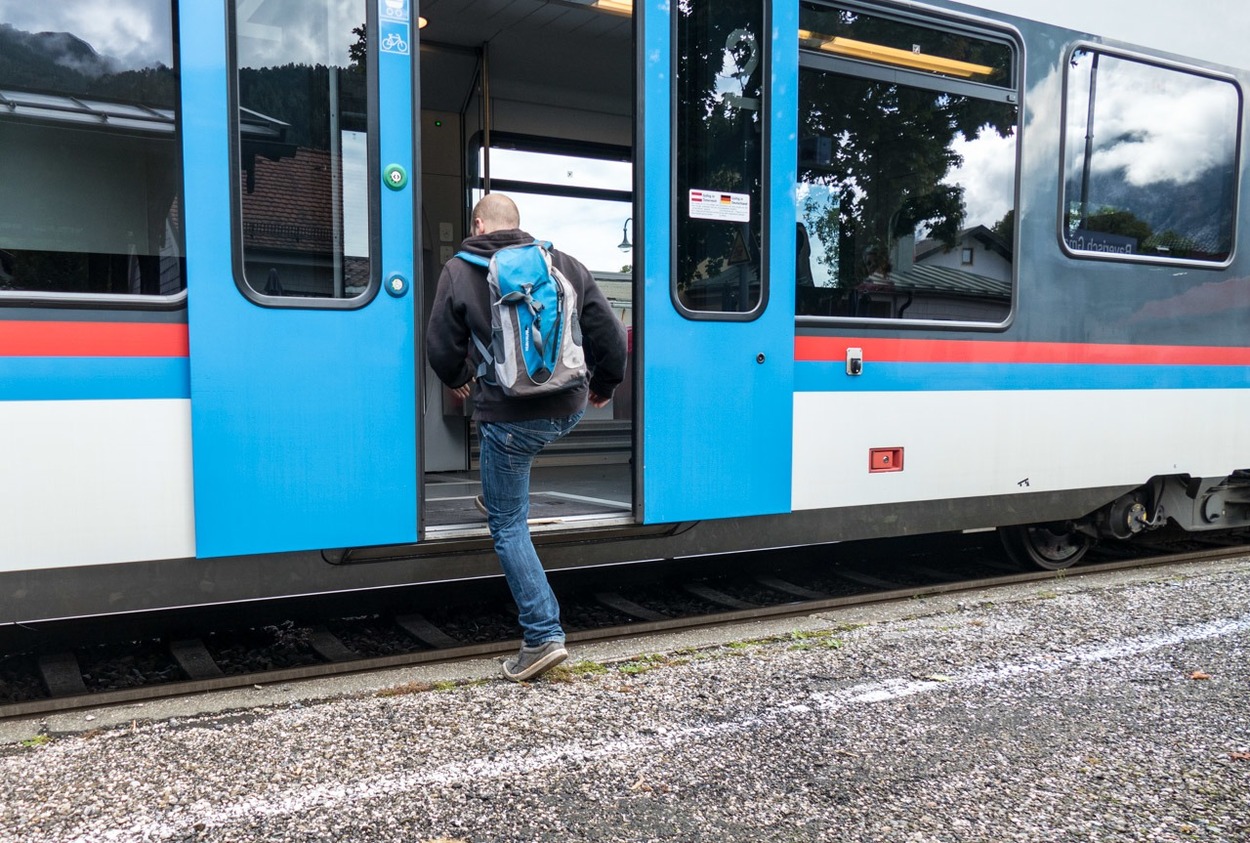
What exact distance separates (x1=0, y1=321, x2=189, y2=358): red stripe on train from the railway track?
1.14 m

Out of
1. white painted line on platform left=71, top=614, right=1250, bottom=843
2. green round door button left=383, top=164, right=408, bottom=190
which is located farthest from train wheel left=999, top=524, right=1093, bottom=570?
green round door button left=383, top=164, right=408, bottom=190

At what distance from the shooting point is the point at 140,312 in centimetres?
328

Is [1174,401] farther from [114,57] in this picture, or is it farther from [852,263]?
[114,57]

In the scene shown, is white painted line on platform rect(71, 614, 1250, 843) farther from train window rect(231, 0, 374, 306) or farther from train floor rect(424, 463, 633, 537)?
train window rect(231, 0, 374, 306)

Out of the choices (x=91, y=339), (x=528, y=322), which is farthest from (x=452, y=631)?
(x=91, y=339)

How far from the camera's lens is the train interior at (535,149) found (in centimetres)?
664

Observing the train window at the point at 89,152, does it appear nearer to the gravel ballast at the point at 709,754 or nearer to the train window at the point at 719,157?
the gravel ballast at the point at 709,754

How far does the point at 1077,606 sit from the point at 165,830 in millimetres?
4129

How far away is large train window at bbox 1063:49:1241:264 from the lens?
5.27m

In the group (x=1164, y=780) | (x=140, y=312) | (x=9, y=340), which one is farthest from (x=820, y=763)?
(x=9, y=340)

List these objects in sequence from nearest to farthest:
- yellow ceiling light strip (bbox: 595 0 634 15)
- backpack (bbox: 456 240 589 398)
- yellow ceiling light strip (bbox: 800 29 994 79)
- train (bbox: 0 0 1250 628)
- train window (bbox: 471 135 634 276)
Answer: train (bbox: 0 0 1250 628) → backpack (bbox: 456 240 589 398) → yellow ceiling light strip (bbox: 800 29 994 79) → yellow ceiling light strip (bbox: 595 0 634 15) → train window (bbox: 471 135 634 276)

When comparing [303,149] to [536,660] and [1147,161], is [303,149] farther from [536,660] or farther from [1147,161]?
[1147,161]

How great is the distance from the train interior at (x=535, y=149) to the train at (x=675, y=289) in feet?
0.24

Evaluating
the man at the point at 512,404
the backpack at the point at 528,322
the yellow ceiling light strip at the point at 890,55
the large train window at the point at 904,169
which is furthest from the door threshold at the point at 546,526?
the yellow ceiling light strip at the point at 890,55
